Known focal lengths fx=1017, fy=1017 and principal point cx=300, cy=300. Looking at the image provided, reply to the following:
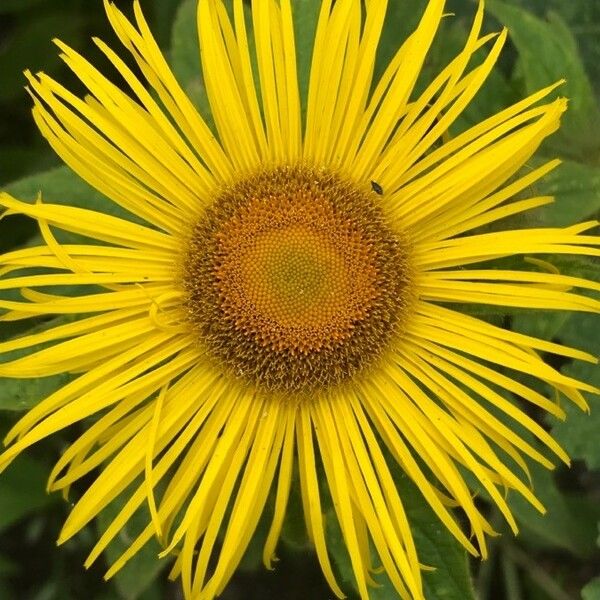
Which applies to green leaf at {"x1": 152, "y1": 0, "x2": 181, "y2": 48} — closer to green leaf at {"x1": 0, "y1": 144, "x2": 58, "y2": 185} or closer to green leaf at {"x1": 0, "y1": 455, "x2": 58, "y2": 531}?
green leaf at {"x1": 0, "y1": 144, "x2": 58, "y2": 185}

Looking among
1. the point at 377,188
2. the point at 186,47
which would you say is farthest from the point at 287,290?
the point at 186,47

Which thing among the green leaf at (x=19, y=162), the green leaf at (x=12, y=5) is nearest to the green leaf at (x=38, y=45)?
the green leaf at (x=12, y=5)

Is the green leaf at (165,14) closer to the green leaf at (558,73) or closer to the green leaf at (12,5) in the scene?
the green leaf at (12,5)

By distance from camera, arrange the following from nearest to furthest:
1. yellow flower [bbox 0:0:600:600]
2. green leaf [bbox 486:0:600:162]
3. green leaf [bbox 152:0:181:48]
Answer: yellow flower [bbox 0:0:600:600], green leaf [bbox 486:0:600:162], green leaf [bbox 152:0:181:48]

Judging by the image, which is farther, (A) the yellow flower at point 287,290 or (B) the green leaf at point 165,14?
(B) the green leaf at point 165,14

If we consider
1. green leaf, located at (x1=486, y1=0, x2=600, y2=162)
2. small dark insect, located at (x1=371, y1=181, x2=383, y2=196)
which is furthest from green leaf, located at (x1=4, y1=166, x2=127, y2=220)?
green leaf, located at (x1=486, y1=0, x2=600, y2=162)
